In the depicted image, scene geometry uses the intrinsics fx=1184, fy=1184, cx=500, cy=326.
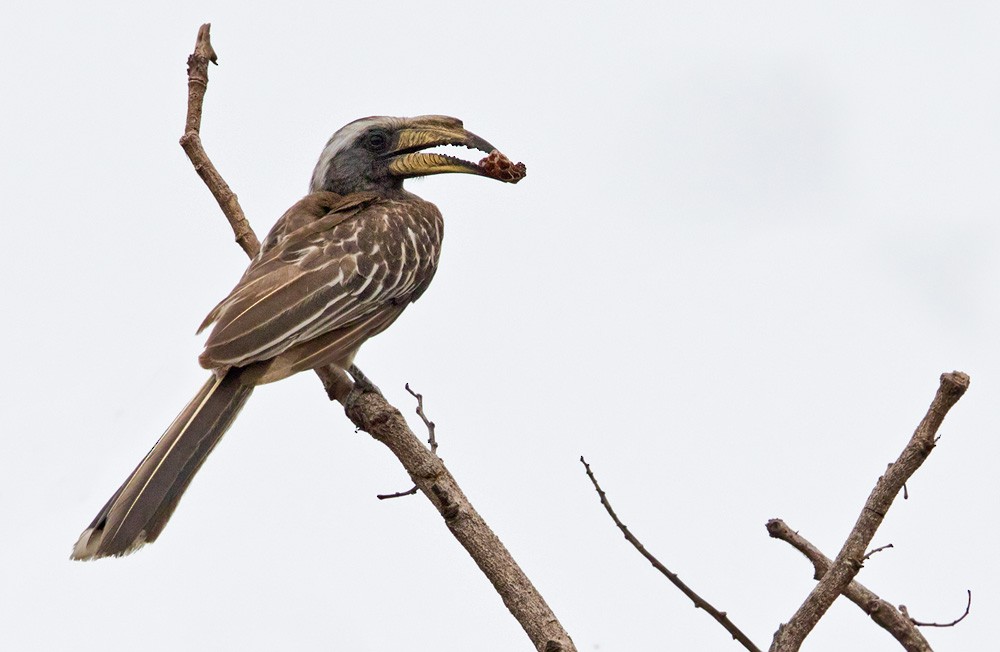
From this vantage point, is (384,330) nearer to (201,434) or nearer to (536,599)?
(201,434)

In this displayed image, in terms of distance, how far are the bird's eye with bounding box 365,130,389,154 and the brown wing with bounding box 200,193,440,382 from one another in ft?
1.23

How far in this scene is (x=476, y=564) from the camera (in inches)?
150

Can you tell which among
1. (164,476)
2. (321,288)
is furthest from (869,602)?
(321,288)

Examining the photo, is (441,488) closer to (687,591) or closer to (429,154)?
(687,591)

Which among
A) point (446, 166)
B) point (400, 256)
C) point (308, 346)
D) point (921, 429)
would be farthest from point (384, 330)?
point (921, 429)

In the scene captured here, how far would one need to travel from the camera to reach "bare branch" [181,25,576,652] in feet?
11.9

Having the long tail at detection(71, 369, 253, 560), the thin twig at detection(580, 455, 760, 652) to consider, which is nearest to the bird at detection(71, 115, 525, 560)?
the long tail at detection(71, 369, 253, 560)

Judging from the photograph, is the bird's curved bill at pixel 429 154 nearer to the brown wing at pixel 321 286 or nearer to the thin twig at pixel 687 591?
the brown wing at pixel 321 286

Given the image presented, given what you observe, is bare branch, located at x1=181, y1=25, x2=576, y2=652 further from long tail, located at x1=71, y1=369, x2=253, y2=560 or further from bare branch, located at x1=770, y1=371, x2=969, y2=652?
bare branch, located at x1=770, y1=371, x2=969, y2=652

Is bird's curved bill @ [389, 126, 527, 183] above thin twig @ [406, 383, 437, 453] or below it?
above

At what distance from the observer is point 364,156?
21.3 ft

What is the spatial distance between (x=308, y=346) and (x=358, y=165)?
1.81m

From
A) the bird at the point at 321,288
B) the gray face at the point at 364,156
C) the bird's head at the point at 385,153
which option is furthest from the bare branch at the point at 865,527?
the gray face at the point at 364,156

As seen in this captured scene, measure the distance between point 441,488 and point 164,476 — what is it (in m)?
1.12
